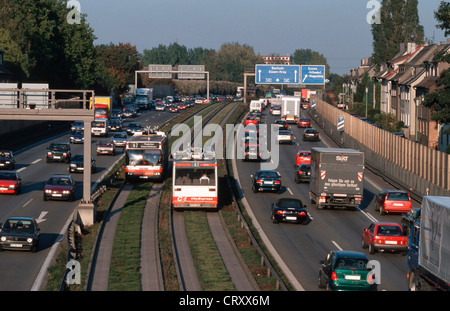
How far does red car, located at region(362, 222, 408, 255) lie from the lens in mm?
32094

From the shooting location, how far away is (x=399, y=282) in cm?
2736

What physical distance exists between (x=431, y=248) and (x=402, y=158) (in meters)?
36.6

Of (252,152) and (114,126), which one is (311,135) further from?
(114,126)

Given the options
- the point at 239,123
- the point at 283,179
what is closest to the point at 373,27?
the point at 239,123

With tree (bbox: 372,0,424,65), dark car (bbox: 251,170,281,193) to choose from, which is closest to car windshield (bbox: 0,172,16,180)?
dark car (bbox: 251,170,281,193)

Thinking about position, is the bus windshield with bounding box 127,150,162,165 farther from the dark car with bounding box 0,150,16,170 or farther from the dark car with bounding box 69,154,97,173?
the dark car with bounding box 0,150,16,170

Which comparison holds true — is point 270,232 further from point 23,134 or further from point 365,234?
point 23,134

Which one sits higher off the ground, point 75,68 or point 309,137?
point 75,68

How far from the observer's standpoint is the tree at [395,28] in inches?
4798

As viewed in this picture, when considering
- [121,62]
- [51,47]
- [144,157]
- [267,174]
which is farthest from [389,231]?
[121,62]

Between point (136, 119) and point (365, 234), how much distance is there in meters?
78.9

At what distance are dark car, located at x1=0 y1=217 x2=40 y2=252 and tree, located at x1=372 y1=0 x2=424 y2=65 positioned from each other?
325ft

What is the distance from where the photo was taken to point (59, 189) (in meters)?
44.5

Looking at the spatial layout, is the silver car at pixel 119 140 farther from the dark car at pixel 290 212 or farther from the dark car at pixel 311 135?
the dark car at pixel 290 212
